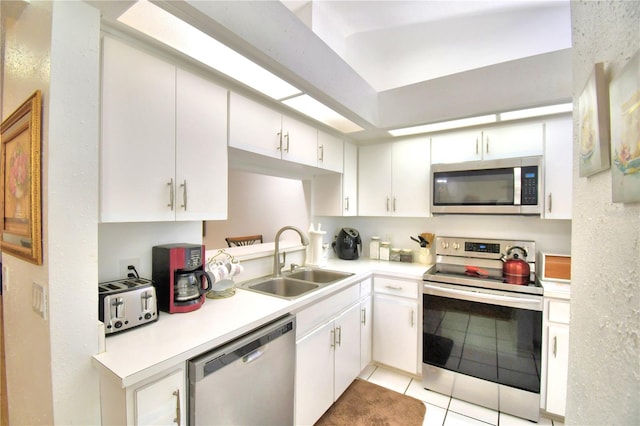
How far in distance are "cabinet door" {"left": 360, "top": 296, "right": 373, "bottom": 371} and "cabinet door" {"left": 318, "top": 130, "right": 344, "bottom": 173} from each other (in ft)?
4.05

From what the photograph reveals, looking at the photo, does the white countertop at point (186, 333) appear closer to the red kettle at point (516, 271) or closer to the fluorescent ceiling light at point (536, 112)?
the red kettle at point (516, 271)

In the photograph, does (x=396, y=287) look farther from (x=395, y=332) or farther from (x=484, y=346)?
(x=484, y=346)

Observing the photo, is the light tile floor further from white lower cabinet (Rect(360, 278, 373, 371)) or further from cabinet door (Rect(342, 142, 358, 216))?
cabinet door (Rect(342, 142, 358, 216))

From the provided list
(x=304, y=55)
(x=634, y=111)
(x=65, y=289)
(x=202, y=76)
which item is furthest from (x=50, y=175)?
(x=634, y=111)

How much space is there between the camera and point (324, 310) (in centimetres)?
178

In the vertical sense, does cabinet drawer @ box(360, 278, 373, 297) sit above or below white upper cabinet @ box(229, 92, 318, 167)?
below

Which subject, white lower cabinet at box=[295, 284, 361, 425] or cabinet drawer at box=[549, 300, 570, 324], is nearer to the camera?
white lower cabinet at box=[295, 284, 361, 425]

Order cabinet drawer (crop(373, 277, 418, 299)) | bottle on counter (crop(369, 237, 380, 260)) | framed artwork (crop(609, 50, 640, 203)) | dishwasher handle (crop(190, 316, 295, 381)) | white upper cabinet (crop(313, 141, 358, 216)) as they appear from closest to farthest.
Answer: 1. framed artwork (crop(609, 50, 640, 203))
2. dishwasher handle (crop(190, 316, 295, 381))
3. cabinet drawer (crop(373, 277, 418, 299))
4. white upper cabinet (crop(313, 141, 358, 216))
5. bottle on counter (crop(369, 237, 380, 260))

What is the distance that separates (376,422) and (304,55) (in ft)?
7.93

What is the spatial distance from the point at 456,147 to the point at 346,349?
1953mm

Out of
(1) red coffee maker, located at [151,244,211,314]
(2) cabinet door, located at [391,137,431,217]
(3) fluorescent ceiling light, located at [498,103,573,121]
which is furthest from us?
(2) cabinet door, located at [391,137,431,217]

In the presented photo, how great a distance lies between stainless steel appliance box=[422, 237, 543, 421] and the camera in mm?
1836

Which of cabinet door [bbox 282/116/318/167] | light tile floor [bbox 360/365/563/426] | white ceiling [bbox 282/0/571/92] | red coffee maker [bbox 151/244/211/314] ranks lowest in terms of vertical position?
light tile floor [bbox 360/365/563/426]

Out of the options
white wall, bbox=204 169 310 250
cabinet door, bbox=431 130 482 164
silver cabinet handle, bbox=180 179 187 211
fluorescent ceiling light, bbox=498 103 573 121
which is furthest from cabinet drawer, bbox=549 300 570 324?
silver cabinet handle, bbox=180 179 187 211
